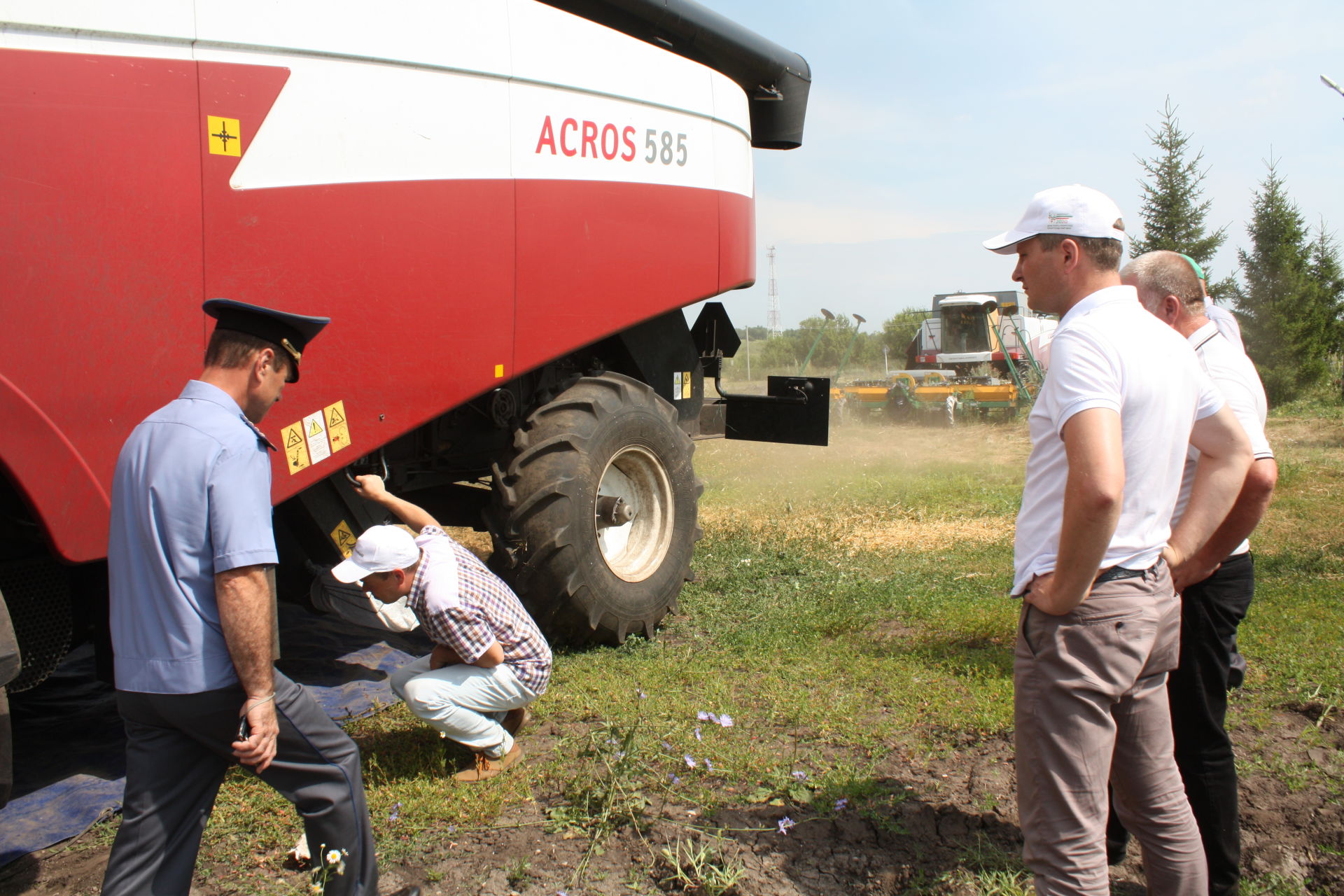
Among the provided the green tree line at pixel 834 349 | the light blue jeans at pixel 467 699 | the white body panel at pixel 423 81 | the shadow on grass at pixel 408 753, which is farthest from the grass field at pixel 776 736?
the green tree line at pixel 834 349

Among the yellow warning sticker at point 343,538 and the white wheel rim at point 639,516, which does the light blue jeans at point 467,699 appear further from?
the white wheel rim at point 639,516

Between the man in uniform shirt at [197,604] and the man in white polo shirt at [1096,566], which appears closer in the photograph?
the man in white polo shirt at [1096,566]

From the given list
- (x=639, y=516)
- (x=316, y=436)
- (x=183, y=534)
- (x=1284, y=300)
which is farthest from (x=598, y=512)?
(x=1284, y=300)

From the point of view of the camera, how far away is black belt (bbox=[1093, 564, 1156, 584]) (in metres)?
2.18

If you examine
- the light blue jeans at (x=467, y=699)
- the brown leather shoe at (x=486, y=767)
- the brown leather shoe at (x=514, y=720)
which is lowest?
the brown leather shoe at (x=486, y=767)

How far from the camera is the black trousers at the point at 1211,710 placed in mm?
2664

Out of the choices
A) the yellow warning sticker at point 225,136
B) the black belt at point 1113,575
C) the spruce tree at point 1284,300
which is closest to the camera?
the black belt at point 1113,575

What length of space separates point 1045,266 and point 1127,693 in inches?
39.6

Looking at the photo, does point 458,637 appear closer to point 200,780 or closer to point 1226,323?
point 200,780

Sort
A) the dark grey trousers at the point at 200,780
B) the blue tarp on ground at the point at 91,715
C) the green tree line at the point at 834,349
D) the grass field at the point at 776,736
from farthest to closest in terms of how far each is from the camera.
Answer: the green tree line at the point at 834,349
the blue tarp on ground at the point at 91,715
the grass field at the point at 776,736
the dark grey trousers at the point at 200,780

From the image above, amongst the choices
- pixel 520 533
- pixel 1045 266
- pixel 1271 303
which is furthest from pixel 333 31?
pixel 1271 303

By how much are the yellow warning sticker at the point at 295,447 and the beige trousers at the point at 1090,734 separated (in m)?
2.49

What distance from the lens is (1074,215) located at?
2.21 m

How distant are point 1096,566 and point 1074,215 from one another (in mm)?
777
